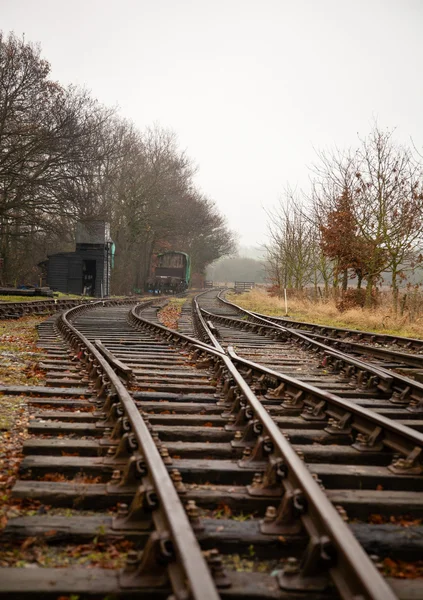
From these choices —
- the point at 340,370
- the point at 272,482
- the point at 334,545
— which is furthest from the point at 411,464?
the point at 340,370

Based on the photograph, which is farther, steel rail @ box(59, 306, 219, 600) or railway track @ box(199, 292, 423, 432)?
railway track @ box(199, 292, 423, 432)

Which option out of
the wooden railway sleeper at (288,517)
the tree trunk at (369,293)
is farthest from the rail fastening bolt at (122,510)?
the tree trunk at (369,293)

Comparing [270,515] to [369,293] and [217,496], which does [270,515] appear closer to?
[217,496]

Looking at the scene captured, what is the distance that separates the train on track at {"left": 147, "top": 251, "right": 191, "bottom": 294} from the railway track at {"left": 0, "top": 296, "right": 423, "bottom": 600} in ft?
143

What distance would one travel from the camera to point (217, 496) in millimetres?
3207

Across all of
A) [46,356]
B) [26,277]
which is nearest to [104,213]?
[26,277]

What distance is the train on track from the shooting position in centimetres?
4922

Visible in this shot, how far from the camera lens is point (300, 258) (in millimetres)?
30875

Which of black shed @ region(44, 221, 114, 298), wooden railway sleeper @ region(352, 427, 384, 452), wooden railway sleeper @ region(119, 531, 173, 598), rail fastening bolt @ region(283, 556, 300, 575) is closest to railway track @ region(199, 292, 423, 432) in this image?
wooden railway sleeper @ region(352, 427, 384, 452)

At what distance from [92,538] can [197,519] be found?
53 centimetres

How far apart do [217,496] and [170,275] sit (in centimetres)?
4683

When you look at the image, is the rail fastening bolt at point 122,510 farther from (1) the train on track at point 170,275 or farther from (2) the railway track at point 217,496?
(1) the train on track at point 170,275

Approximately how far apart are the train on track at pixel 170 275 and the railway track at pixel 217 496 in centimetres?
4349

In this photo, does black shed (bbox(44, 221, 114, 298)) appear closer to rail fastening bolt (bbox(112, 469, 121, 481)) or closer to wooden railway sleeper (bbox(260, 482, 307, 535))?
rail fastening bolt (bbox(112, 469, 121, 481))
